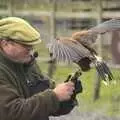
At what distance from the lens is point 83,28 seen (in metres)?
10.5

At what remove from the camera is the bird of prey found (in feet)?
13.7

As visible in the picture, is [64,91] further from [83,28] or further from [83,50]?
[83,28]

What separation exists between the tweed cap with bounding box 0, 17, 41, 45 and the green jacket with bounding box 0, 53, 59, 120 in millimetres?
134

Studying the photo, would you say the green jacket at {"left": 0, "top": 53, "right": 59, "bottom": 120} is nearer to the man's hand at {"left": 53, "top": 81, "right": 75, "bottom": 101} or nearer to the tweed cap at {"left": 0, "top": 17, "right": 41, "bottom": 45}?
the man's hand at {"left": 53, "top": 81, "right": 75, "bottom": 101}

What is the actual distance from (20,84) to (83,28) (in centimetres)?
639

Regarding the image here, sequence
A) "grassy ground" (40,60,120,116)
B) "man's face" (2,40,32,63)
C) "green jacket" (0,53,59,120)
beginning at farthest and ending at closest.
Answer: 1. "grassy ground" (40,60,120,116)
2. "man's face" (2,40,32,63)
3. "green jacket" (0,53,59,120)

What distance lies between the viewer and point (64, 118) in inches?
365

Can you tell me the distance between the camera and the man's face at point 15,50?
13.5 ft

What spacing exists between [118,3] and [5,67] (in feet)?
21.3

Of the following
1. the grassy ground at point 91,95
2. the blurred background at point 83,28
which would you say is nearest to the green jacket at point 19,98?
the blurred background at point 83,28

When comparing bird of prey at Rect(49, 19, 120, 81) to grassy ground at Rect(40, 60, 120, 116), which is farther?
grassy ground at Rect(40, 60, 120, 116)

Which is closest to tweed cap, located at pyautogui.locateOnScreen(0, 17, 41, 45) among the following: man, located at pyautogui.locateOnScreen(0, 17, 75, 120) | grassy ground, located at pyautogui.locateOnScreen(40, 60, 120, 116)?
man, located at pyautogui.locateOnScreen(0, 17, 75, 120)

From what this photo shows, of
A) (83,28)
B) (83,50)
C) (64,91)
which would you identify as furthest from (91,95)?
(64,91)

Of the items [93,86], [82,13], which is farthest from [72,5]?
[93,86]
